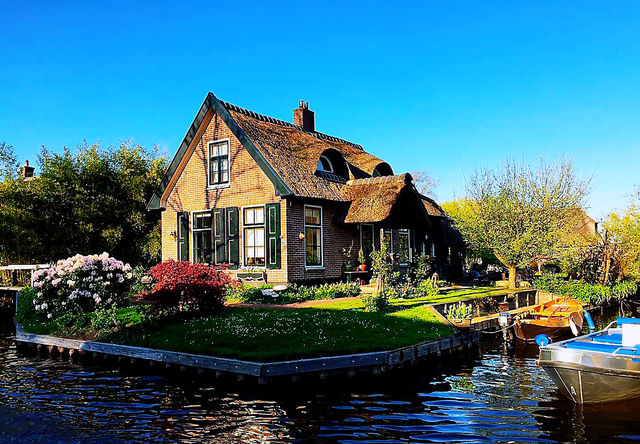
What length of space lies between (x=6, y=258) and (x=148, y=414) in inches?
833

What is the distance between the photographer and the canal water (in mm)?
7496

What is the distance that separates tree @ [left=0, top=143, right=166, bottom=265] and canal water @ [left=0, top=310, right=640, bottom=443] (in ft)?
50.9

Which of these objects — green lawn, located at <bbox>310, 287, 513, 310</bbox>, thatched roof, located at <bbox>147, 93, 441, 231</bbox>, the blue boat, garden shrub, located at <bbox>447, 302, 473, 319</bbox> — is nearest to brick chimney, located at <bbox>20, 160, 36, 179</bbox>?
thatched roof, located at <bbox>147, 93, 441, 231</bbox>

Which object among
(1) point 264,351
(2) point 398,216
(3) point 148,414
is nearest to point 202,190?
(2) point 398,216

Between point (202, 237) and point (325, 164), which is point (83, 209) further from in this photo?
point (325, 164)

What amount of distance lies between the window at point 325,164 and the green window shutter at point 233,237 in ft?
13.6

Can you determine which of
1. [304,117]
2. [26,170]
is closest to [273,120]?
[304,117]

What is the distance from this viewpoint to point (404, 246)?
25234mm

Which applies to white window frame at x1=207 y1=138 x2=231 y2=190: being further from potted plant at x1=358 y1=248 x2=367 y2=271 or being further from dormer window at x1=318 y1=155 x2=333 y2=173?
potted plant at x1=358 y1=248 x2=367 y2=271

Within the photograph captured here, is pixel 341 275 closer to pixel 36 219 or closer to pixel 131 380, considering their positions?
pixel 131 380

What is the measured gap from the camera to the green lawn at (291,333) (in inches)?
423

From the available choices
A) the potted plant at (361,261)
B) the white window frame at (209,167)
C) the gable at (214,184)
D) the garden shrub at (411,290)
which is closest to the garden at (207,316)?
the garden shrub at (411,290)

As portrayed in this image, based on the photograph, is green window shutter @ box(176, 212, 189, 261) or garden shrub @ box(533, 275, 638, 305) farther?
green window shutter @ box(176, 212, 189, 261)

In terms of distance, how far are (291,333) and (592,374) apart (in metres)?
5.90
